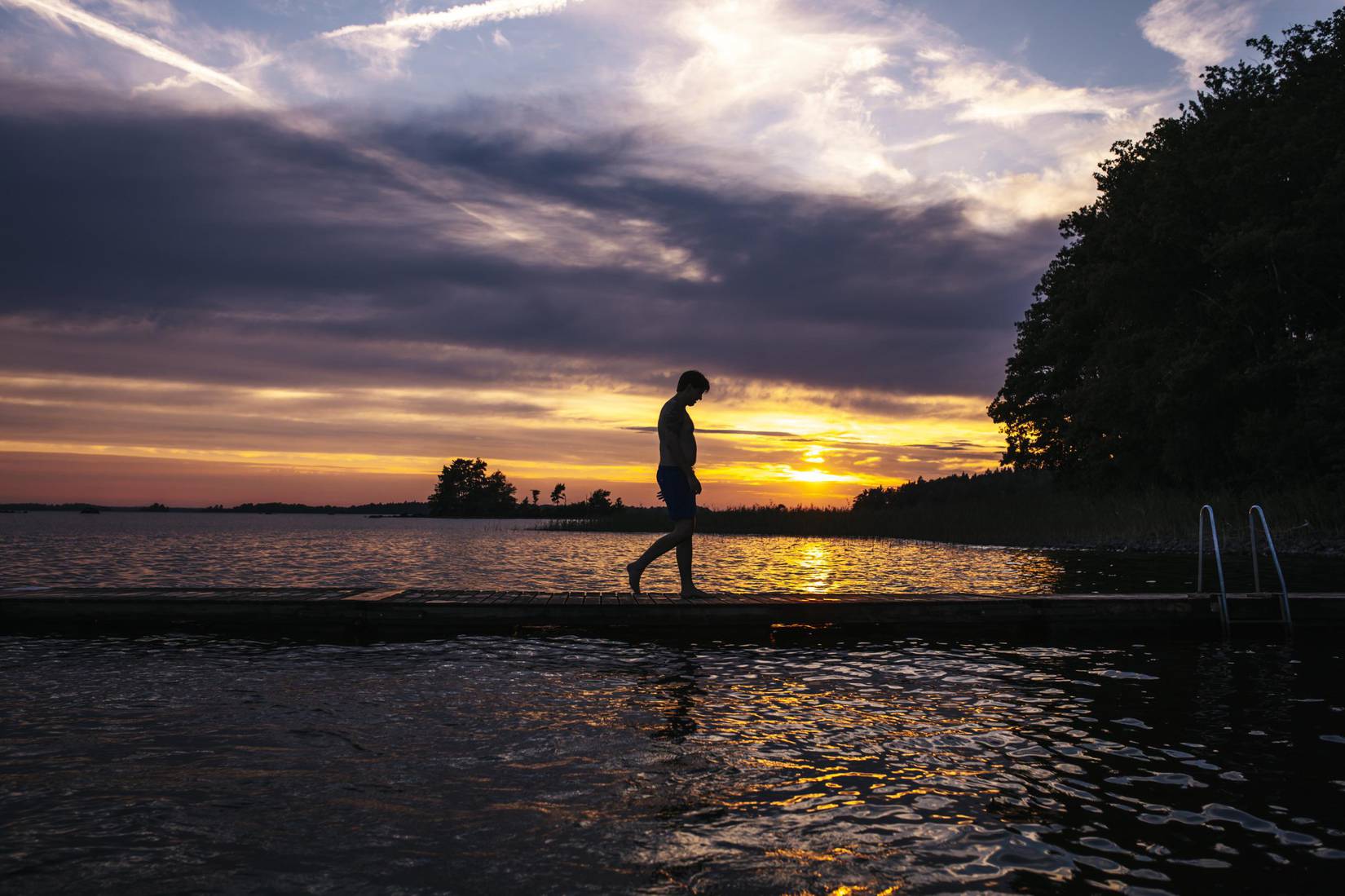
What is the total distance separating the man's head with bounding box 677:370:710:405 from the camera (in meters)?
11.1

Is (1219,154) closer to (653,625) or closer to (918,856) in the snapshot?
(653,625)

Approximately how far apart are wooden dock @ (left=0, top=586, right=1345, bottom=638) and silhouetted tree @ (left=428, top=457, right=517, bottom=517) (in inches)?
6133

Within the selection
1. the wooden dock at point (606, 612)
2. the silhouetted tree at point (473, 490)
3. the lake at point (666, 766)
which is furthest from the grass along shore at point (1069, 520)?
the silhouetted tree at point (473, 490)

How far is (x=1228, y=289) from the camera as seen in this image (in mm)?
32656

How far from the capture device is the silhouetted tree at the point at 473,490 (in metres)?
165

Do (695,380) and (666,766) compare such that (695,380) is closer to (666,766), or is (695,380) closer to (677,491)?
(677,491)

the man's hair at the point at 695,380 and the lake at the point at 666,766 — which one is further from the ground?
the man's hair at the point at 695,380

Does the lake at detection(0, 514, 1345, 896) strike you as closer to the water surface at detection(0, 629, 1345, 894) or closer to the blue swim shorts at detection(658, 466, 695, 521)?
the water surface at detection(0, 629, 1345, 894)

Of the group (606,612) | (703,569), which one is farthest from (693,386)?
(703,569)

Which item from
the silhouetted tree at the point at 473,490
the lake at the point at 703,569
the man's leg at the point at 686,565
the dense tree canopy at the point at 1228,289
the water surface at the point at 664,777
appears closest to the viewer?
the water surface at the point at 664,777

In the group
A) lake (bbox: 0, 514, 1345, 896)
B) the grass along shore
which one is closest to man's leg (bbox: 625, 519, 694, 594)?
lake (bbox: 0, 514, 1345, 896)

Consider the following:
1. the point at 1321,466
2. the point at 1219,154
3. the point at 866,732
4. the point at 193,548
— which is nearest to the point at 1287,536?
the point at 1321,466

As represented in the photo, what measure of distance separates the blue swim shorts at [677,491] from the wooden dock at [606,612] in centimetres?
121

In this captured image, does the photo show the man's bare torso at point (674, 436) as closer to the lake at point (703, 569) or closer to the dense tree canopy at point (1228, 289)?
the lake at point (703, 569)
